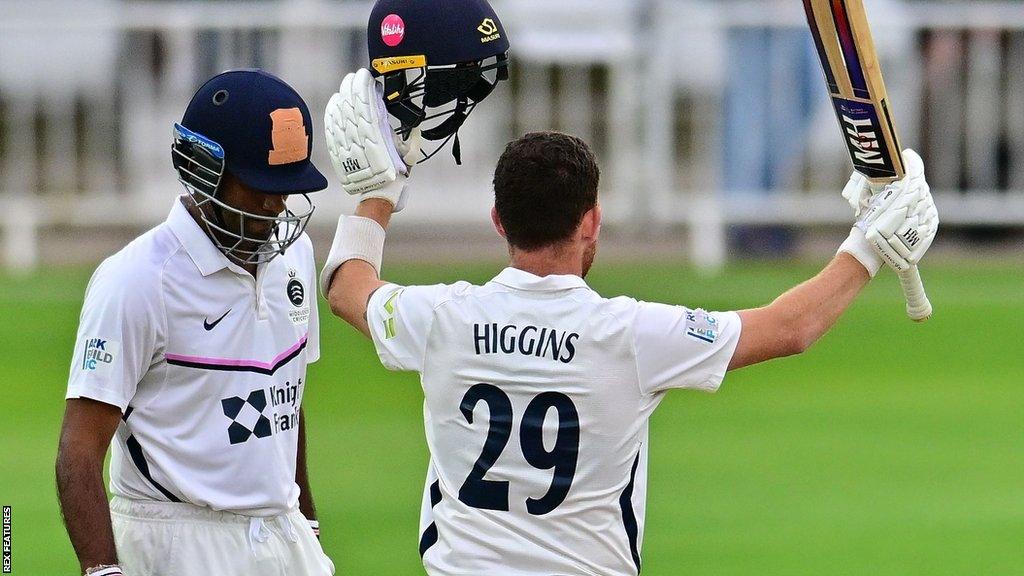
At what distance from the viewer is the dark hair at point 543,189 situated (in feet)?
13.8

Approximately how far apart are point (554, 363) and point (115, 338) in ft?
3.48

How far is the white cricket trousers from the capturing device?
4.37 meters

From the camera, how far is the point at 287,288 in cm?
465

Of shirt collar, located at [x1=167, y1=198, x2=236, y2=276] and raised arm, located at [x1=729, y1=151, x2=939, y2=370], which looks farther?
shirt collar, located at [x1=167, y1=198, x2=236, y2=276]

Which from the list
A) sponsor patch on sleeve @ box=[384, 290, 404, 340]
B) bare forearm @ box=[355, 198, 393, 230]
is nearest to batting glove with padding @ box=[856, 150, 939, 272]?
sponsor patch on sleeve @ box=[384, 290, 404, 340]

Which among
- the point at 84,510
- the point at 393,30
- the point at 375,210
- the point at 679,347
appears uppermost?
the point at 393,30

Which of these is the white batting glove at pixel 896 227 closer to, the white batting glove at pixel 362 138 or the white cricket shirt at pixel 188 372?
the white batting glove at pixel 362 138

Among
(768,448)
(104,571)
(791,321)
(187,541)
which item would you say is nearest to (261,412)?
(187,541)

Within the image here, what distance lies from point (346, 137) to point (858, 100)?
1.36m

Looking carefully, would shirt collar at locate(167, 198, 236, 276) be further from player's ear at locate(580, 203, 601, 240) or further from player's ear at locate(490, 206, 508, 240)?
player's ear at locate(580, 203, 601, 240)

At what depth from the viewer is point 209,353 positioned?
435cm

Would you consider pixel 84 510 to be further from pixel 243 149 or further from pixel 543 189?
pixel 543 189

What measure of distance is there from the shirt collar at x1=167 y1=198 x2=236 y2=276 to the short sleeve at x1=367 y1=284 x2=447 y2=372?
422 mm

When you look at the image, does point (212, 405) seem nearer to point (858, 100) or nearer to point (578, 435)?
point (578, 435)
